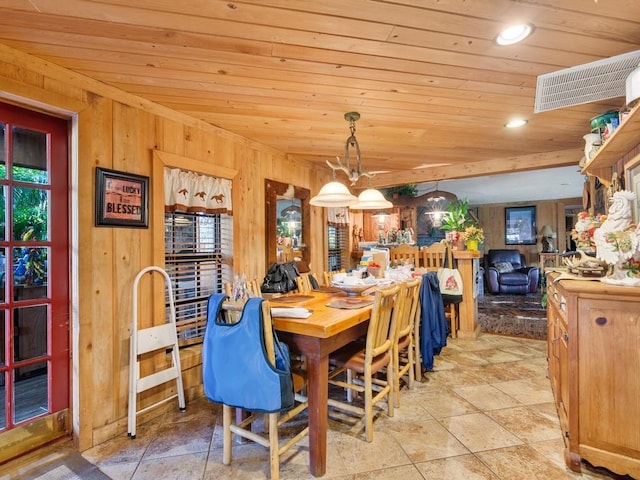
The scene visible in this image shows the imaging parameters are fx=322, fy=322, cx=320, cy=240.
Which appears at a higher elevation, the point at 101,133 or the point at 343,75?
the point at 343,75

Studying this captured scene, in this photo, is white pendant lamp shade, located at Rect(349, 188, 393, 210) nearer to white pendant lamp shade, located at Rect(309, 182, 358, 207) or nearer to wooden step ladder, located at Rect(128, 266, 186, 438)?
white pendant lamp shade, located at Rect(309, 182, 358, 207)

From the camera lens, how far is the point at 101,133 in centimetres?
213

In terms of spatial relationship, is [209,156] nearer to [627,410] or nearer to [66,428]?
[66,428]

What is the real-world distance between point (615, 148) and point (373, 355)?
220 cm

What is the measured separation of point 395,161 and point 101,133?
3195 millimetres

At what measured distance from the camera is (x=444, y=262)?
400 centimetres

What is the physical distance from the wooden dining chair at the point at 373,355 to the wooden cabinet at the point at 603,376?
39.0 inches

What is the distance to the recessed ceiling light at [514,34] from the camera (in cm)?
156

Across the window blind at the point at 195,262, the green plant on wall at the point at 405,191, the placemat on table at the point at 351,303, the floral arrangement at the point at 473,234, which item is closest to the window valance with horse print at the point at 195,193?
the window blind at the point at 195,262

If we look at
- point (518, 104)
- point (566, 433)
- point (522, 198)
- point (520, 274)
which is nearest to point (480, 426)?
point (566, 433)

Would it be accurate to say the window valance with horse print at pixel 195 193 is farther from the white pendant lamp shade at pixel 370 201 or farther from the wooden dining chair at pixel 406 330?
the wooden dining chair at pixel 406 330

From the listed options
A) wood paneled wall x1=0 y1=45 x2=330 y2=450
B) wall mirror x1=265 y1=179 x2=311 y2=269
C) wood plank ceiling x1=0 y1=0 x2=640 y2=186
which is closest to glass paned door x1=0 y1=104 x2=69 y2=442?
wood paneled wall x1=0 y1=45 x2=330 y2=450

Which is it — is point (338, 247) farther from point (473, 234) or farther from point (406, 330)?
point (406, 330)

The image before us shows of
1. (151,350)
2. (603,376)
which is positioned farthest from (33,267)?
(603,376)
